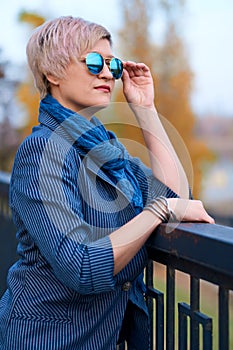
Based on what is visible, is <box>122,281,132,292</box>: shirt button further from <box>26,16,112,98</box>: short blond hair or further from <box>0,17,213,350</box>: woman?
<box>26,16,112,98</box>: short blond hair

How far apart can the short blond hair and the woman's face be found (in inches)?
0.8

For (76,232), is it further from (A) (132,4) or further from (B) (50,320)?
(A) (132,4)

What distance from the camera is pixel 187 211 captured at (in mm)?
1723

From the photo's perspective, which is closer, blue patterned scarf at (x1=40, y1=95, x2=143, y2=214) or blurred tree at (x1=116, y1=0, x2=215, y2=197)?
blue patterned scarf at (x1=40, y1=95, x2=143, y2=214)

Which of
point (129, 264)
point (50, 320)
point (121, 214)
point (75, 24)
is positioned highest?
point (75, 24)

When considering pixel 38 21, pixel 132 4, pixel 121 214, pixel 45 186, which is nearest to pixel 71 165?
pixel 45 186

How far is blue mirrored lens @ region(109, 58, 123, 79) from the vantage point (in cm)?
195

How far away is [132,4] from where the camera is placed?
43.1ft

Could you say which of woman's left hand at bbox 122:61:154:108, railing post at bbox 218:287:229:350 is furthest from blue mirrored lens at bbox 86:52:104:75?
railing post at bbox 218:287:229:350

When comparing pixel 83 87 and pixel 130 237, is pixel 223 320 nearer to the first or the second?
pixel 130 237

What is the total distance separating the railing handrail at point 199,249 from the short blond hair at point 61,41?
23.5 inches

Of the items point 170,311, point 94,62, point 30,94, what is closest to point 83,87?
point 94,62

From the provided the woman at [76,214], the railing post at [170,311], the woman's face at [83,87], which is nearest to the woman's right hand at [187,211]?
the woman at [76,214]

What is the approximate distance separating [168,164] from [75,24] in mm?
584
